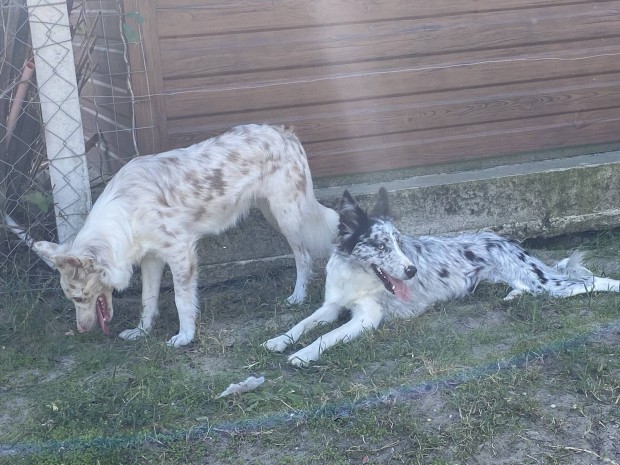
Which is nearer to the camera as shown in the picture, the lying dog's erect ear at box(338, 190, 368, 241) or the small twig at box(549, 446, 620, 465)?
the small twig at box(549, 446, 620, 465)

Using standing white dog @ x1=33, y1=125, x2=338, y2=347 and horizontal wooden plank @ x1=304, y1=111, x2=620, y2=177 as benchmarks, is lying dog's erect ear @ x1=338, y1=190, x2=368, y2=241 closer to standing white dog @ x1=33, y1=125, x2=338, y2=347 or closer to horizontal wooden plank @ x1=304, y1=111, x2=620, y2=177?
standing white dog @ x1=33, y1=125, x2=338, y2=347

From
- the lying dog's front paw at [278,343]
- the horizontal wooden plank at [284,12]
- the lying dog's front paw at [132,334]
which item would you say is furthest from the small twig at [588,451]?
the horizontal wooden plank at [284,12]

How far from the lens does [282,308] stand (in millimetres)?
5562

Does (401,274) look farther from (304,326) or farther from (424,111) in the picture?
(424,111)

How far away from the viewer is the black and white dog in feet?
16.4

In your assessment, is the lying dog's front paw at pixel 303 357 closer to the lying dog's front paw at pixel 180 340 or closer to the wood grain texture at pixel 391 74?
the lying dog's front paw at pixel 180 340

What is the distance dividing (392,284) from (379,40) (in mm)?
2307

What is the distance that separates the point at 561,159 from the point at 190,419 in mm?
4226

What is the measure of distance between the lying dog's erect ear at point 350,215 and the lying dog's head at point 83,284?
1501 mm

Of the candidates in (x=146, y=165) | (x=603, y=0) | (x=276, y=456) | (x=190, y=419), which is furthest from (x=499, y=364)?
(x=603, y=0)

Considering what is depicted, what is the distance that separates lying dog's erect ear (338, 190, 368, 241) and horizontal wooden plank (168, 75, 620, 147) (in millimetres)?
1465

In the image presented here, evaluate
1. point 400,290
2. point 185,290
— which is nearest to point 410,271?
point 400,290

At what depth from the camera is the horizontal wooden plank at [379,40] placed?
6090 millimetres

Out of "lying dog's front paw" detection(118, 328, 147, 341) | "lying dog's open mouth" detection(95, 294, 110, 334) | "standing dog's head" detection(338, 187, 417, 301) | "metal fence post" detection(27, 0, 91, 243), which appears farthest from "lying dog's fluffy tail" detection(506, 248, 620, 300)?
"metal fence post" detection(27, 0, 91, 243)
